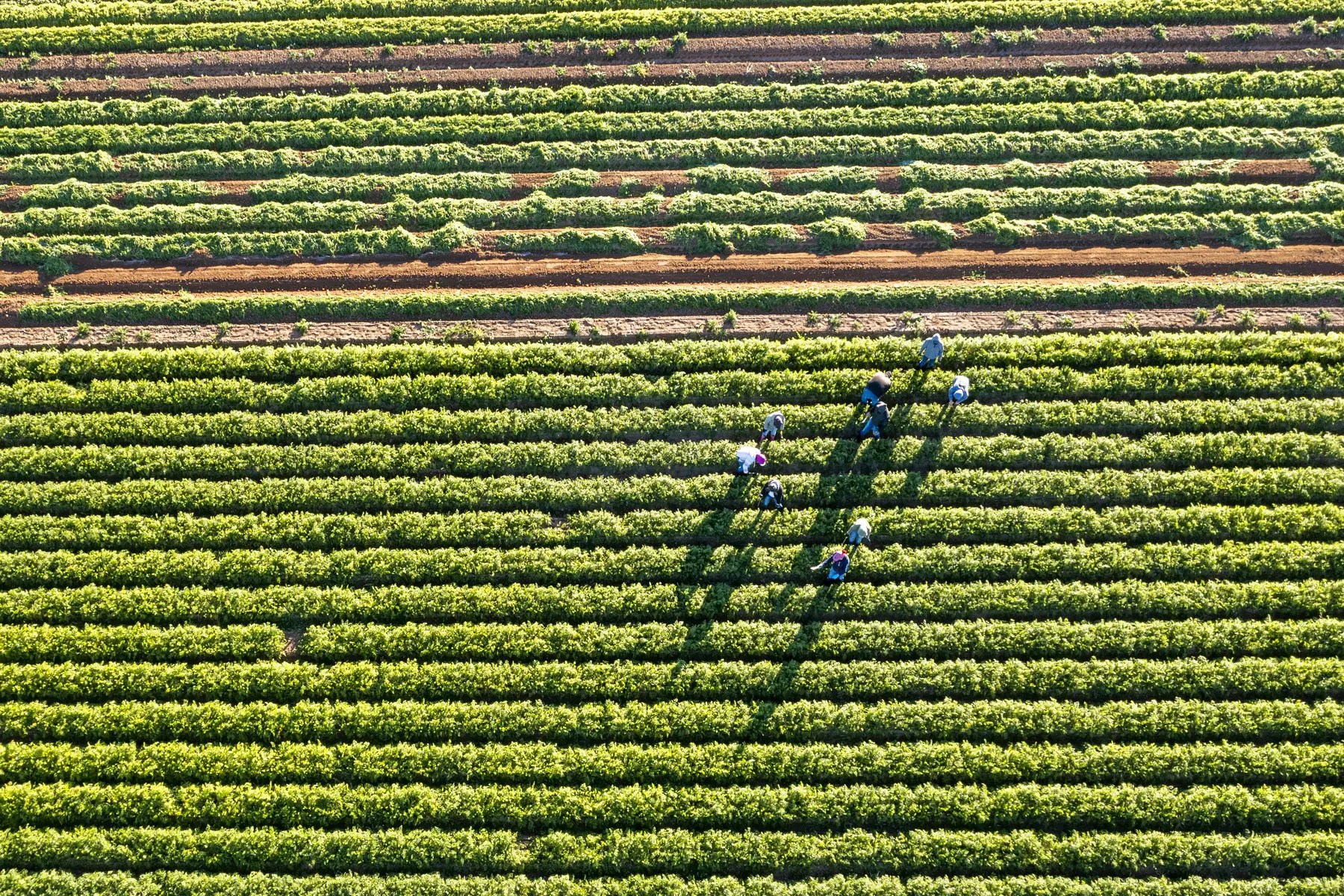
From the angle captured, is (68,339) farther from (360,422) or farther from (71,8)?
(71,8)

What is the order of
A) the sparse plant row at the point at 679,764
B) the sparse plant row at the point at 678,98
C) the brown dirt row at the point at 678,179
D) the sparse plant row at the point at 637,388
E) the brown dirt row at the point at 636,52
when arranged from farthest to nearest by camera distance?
1. the brown dirt row at the point at 636,52
2. the sparse plant row at the point at 678,98
3. the brown dirt row at the point at 678,179
4. the sparse plant row at the point at 637,388
5. the sparse plant row at the point at 679,764

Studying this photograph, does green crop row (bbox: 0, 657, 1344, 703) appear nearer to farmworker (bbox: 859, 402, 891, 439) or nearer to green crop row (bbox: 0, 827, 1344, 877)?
green crop row (bbox: 0, 827, 1344, 877)

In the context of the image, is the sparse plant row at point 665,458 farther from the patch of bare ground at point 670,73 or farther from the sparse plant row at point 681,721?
the patch of bare ground at point 670,73

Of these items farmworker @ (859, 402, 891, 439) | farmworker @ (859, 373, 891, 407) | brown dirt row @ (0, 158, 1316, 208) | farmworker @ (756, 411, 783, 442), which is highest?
brown dirt row @ (0, 158, 1316, 208)

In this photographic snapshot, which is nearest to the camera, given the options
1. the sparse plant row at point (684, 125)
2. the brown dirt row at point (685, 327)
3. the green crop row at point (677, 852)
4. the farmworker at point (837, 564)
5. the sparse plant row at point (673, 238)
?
the green crop row at point (677, 852)

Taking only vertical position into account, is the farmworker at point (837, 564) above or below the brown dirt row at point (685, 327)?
below

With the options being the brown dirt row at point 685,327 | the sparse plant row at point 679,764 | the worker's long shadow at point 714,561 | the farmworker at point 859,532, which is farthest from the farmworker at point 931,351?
the sparse plant row at point 679,764

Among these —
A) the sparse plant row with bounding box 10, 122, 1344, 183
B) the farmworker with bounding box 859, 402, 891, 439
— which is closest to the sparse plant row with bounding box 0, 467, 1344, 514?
the farmworker with bounding box 859, 402, 891, 439
